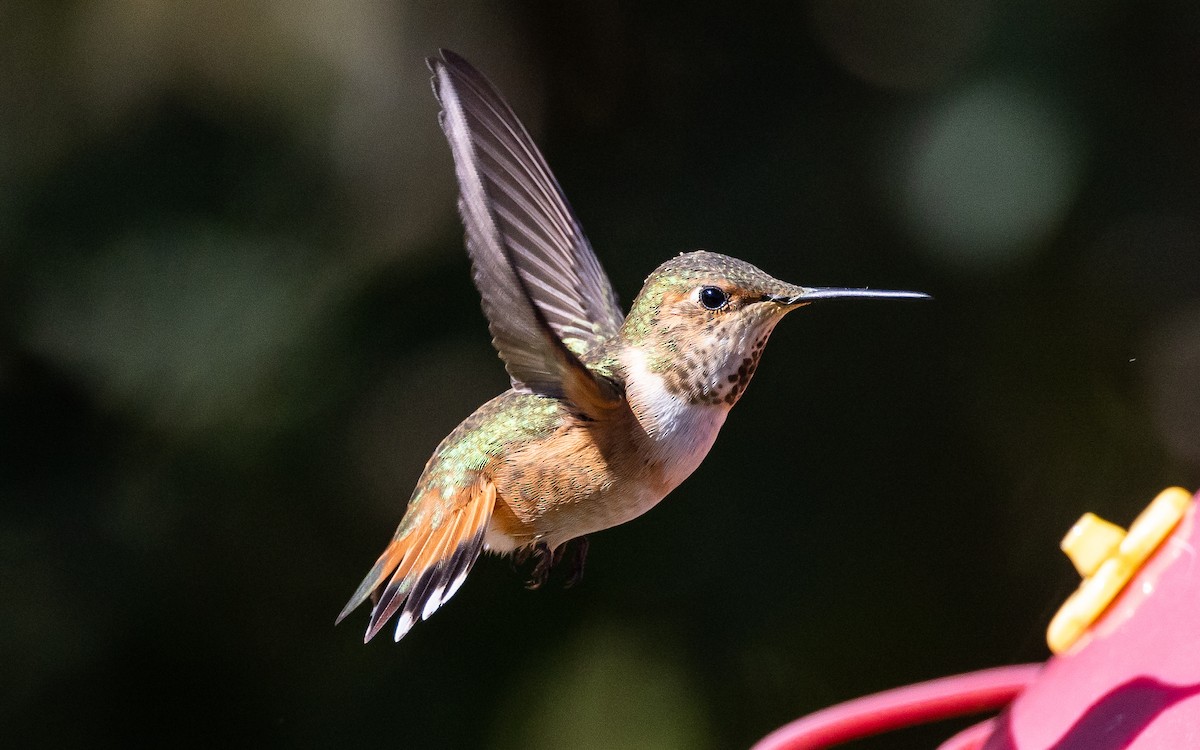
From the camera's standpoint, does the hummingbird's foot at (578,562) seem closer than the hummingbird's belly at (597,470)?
No

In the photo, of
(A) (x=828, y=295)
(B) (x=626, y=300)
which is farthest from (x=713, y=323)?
(B) (x=626, y=300)

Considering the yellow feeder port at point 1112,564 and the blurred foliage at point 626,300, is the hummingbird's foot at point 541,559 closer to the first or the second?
the yellow feeder port at point 1112,564

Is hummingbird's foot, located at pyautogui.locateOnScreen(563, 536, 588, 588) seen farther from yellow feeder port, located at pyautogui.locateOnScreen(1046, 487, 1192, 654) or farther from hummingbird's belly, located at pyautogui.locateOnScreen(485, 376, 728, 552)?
yellow feeder port, located at pyautogui.locateOnScreen(1046, 487, 1192, 654)

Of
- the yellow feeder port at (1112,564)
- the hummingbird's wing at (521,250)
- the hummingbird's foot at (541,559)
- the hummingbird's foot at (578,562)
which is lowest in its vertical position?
the yellow feeder port at (1112,564)

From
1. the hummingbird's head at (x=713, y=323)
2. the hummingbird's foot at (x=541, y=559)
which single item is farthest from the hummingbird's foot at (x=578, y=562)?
the hummingbird's head at (x=713, y=323)

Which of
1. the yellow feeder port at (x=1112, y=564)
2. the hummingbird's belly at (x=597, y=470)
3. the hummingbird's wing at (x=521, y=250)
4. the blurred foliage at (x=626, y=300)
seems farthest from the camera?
the blurred foliage at (x=626, y=300)

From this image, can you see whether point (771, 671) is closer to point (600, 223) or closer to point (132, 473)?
point (600, 223)

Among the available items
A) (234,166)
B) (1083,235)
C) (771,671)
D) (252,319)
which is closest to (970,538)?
(771,671)

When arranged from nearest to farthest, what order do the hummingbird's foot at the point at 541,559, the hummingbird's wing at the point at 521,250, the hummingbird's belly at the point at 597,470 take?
the hummingbird's wing at the point at 521,250, the hummingbird's belly at the point at 597,470, the hummingbird's foot at the point at 541,559
